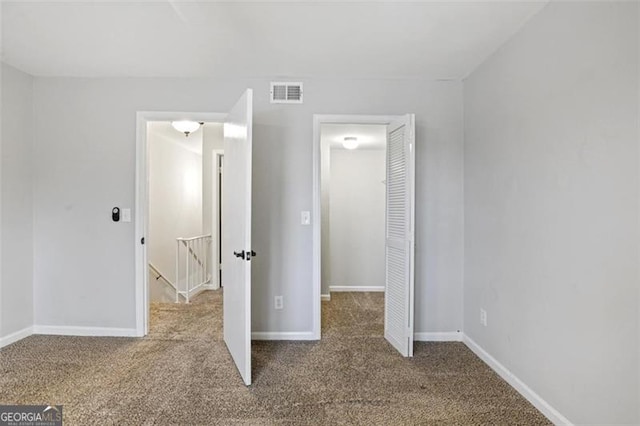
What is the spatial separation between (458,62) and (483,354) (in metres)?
2.37

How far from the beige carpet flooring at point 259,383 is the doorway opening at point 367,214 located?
366 millimetres

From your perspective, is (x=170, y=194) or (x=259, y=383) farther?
(x=170, y=194)

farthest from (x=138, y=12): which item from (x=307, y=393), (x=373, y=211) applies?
(x=373, y=211)

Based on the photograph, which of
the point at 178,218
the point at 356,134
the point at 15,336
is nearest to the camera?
the point at 15,336

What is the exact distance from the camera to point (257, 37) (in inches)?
97.7

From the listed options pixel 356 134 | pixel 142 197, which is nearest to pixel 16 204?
pixel 142 197

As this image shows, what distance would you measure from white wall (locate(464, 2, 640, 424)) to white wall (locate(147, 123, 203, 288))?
13.8 feet

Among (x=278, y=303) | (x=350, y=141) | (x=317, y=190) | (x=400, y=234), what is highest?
(x=350, y=141)

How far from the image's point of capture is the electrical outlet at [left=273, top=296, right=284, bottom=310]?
10.6 ft

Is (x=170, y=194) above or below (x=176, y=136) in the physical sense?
below

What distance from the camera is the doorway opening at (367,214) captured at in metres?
2.87

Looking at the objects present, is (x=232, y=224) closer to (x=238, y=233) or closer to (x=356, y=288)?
(x=238, y=233)

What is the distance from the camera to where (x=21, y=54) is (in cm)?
278

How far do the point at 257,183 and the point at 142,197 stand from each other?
1.07m
